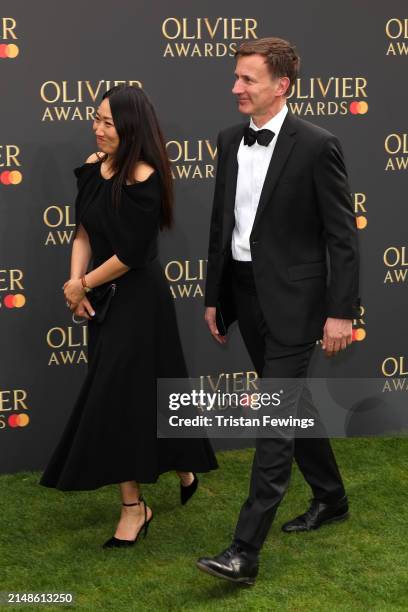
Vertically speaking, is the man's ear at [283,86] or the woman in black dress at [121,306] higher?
the man's ear at [283,86]

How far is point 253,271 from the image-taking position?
3959mm

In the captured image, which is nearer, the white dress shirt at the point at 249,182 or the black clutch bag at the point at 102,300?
the white dress shirt at the point at 249,182

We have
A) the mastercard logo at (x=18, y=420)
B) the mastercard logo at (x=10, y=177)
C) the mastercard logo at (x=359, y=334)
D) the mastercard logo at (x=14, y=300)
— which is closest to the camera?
the mastercard logo at (x=10, y=177)

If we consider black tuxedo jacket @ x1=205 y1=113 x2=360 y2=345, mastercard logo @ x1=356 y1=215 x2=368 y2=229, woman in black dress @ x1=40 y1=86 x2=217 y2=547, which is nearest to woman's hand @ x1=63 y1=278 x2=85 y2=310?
woman in black dress @ x1=40 y1=86 x2=217 y2=547

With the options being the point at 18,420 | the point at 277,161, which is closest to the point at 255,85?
the point at 277,161

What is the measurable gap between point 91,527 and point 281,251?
1.44 m

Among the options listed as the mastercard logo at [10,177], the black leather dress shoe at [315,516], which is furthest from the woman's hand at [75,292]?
the black leather dress shoe at [315,516]

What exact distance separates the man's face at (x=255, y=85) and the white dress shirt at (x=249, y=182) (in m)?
0.09

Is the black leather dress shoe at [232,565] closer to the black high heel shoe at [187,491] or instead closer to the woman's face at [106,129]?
the black high heel shoe at [187,491]

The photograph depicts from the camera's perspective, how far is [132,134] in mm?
4055

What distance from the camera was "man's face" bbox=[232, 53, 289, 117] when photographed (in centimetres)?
→ 385

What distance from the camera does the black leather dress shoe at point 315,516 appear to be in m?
4.45

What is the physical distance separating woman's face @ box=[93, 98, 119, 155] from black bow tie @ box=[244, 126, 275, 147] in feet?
1.51

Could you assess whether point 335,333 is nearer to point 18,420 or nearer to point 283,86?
point 283,86
